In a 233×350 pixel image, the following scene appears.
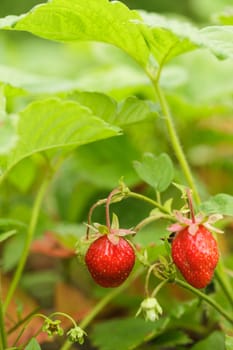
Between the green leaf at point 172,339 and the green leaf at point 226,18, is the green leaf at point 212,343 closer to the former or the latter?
the green leaf at point 172,339

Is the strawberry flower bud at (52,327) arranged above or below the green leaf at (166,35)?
below

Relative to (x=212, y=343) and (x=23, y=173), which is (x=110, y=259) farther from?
(x=23, y=173)

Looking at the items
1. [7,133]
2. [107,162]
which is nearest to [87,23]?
[7,133]

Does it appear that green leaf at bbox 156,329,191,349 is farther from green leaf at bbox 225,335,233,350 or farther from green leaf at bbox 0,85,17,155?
green leaf at bbox 0,85,17,155

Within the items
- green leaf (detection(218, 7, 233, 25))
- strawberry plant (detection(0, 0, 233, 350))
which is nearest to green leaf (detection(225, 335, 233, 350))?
strawberry plant (detection(0, 0, 233, 350))

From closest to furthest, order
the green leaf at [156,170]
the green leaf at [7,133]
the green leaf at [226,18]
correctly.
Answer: the green leaf at [7,133] < the green leaf at [156,170] < the green leaf at [226,18]

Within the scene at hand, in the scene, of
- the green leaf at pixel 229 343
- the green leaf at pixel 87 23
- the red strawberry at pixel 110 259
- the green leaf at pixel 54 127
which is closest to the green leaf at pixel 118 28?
the green leaf at pixel 87 23

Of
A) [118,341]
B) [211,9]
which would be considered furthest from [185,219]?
[211,9]
